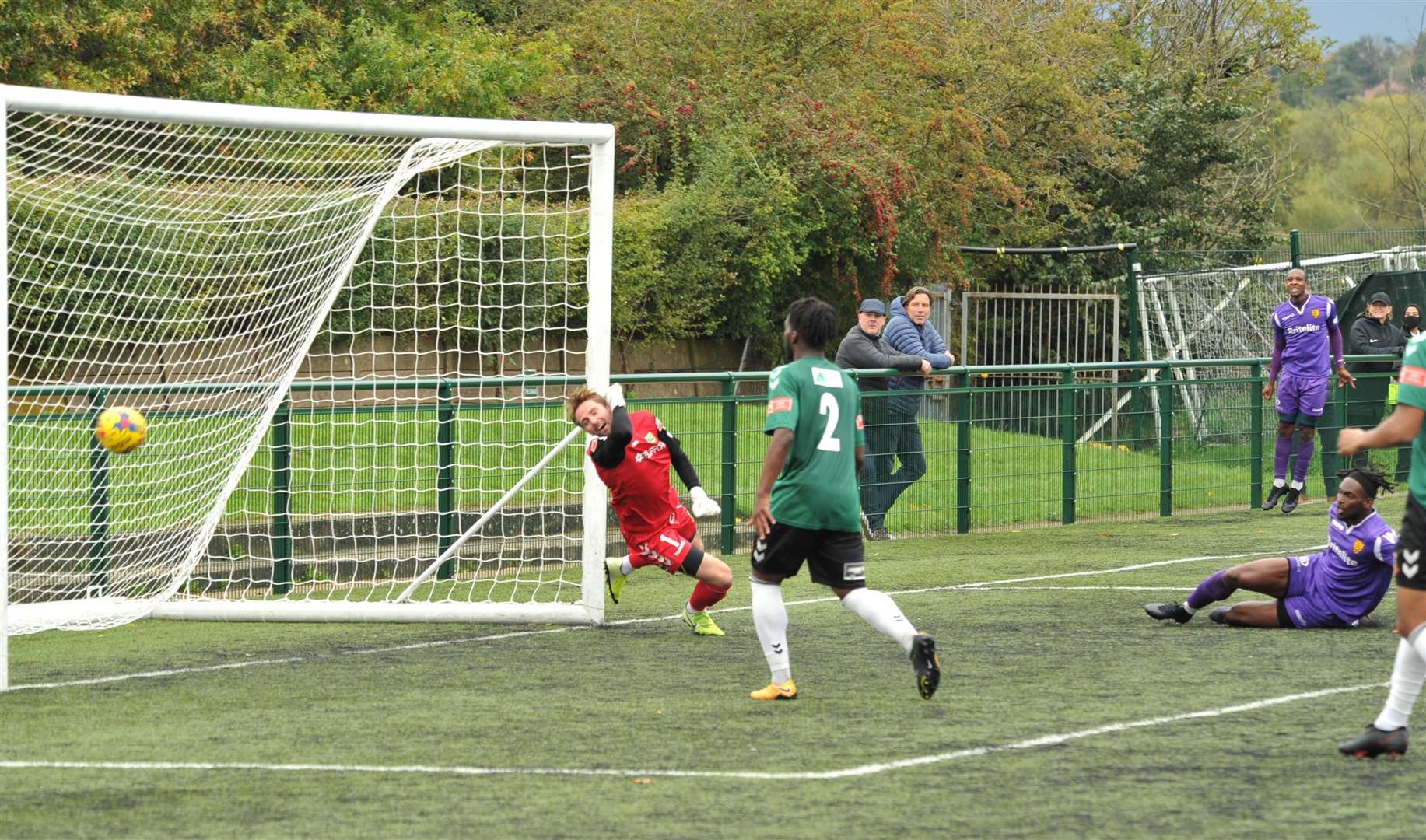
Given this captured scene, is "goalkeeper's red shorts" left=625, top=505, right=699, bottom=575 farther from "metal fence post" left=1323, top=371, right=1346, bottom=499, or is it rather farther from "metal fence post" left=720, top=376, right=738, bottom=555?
A: "metal fence post" left=1323, top=371, right=1346, bottom=499

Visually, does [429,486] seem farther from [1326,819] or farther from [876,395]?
[1326,819]

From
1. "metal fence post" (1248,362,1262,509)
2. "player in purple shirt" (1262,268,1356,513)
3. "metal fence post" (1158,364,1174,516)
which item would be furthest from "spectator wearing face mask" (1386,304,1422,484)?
"metal fence post" (1158,364,1174,516)

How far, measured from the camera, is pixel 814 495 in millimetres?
7062

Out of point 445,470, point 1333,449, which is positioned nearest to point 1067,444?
point 1333,449

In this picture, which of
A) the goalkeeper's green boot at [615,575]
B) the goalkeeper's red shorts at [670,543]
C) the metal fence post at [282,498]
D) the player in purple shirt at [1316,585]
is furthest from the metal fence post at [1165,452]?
the metal fence post at [282,498]

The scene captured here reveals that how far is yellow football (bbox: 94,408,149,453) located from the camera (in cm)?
818

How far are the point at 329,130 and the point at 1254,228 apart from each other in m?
25.4

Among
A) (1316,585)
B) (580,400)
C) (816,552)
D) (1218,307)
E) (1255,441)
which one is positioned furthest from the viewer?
(1218,307)

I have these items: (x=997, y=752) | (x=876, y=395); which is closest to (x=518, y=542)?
(x=876, y=395)

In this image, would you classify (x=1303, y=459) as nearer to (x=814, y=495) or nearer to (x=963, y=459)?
(x=963, y=459)

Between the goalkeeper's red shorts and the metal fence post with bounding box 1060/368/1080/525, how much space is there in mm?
6463

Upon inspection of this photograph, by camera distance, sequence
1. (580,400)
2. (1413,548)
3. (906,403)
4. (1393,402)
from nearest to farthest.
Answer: (1413,548) → (580,400) → (906,403) → (1393,402)

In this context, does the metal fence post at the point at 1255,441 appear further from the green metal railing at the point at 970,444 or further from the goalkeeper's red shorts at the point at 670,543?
the goalkeeper's red shorts at the point at 670,543

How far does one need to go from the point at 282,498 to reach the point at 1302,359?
857cm
